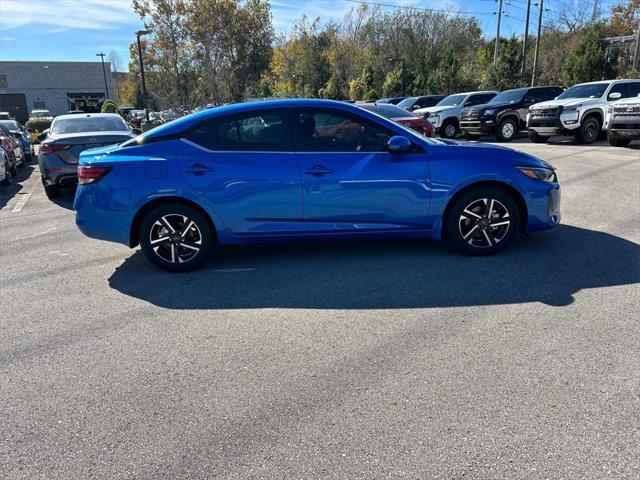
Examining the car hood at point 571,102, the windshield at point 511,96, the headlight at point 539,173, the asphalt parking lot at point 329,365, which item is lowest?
the asphalt parking lot at point 329,365

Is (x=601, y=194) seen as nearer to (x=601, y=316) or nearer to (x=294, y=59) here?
(x=601, y=316)

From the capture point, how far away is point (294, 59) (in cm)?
4862

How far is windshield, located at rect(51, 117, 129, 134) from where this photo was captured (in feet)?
34.6

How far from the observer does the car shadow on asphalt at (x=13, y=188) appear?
10.8 metres

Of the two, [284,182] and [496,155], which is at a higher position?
[496,155]

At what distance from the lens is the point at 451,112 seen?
66.7ft

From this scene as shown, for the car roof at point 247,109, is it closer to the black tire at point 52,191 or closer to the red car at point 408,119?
the black tire at point 52,191

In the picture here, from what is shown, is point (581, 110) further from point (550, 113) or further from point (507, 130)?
point (507, 130)

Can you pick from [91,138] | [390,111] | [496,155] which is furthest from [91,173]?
[390,111]

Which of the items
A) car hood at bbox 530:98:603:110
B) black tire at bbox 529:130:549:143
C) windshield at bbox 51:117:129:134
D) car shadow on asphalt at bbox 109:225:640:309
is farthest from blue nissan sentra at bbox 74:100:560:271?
black tire at bbox 529:130:549:143

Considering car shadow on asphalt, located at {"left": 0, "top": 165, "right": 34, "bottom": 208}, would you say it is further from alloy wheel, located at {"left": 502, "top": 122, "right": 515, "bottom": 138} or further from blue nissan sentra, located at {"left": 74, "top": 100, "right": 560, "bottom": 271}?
alloy wheel, located at {"left": 502, "top": 122, "right": 515, "bottom": 138}

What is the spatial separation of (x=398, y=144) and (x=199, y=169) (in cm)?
196

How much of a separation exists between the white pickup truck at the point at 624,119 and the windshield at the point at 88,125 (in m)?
12.4

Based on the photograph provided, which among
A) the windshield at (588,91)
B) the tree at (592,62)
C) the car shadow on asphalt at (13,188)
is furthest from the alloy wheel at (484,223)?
the tree at (592,62)
